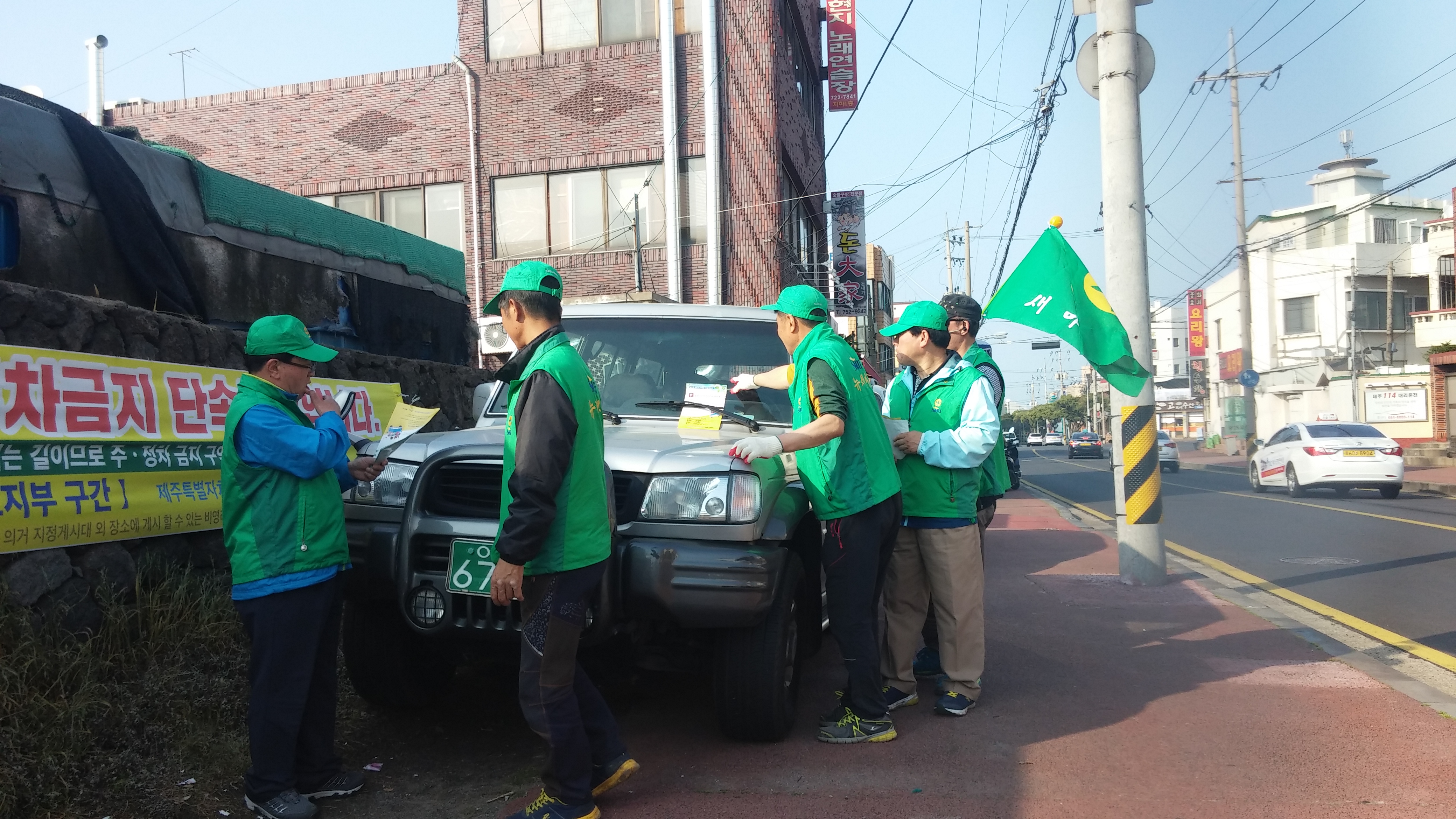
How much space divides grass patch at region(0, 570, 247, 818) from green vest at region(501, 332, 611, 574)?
1.59 metres

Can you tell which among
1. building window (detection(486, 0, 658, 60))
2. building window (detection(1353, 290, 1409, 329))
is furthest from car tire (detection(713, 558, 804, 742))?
building window (detection(1353, 290, 1409, 329))

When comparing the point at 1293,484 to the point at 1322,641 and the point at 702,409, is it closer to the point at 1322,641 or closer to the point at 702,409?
the point at 1322,641

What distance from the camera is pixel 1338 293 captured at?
45.2m

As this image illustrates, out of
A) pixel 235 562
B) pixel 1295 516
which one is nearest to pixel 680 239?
pixel 1295 516

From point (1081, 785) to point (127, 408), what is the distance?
458 cm

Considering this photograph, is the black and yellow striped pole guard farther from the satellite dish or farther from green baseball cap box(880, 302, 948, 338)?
green baseball cap box(880, 302, 948, 338)

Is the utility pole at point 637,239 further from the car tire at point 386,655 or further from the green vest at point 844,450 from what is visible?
the green vest at point 844,450

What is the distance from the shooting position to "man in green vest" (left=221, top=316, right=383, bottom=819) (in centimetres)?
351

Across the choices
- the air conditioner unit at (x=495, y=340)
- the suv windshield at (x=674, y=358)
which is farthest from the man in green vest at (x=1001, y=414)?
the air conditioner unit at (x=495, y=340)

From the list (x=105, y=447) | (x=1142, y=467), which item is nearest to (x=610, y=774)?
(x=105, y=447)

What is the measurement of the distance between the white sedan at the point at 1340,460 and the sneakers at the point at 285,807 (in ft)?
61.1

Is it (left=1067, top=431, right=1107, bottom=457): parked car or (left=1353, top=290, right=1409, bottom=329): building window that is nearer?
(left=1353, top=290, right=1409, bottom=329): building window

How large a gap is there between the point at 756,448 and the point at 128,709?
2.60 metres

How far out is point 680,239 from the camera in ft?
64.7
